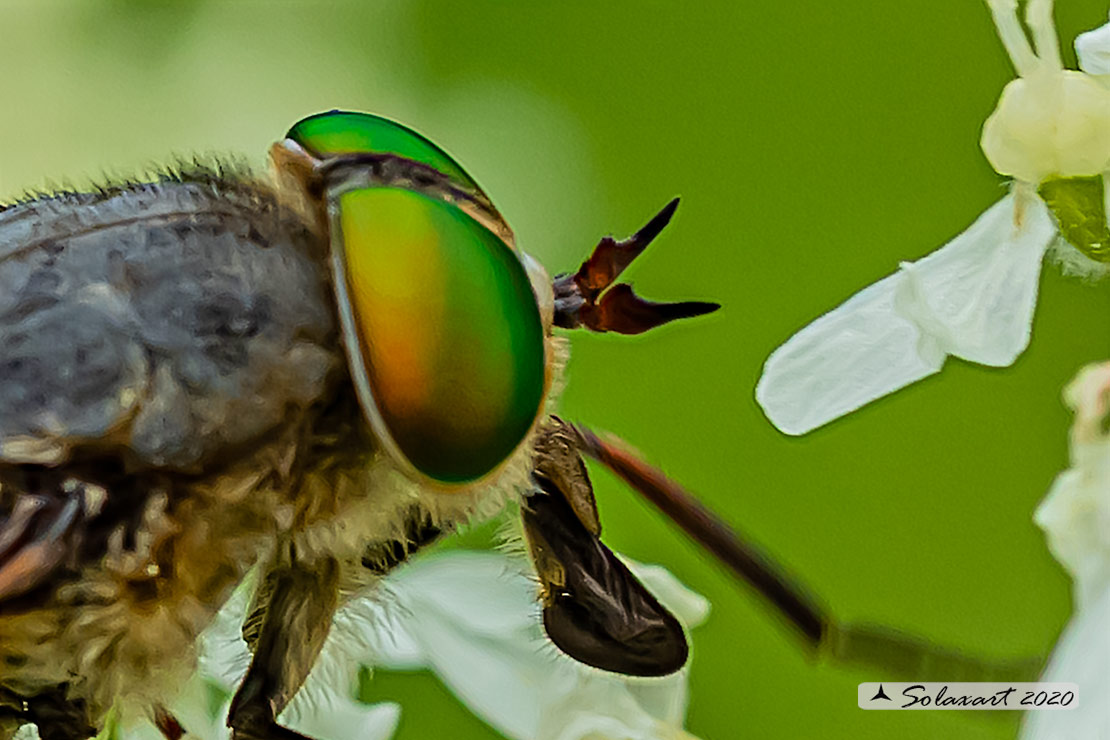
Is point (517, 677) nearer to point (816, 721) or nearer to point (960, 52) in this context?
point (816, 721)

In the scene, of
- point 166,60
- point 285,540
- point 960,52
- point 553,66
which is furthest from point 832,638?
point 166,60

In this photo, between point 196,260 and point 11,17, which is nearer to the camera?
point 196,260

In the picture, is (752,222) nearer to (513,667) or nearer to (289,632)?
(513,667)

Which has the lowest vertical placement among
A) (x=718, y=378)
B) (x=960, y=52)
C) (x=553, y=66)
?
(x=718, y=378)

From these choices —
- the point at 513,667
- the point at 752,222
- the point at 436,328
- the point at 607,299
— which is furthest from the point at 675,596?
the point at 752,222

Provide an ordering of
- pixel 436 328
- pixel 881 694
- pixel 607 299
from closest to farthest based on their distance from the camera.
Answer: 1. pixel 436 328
2. pixel 607 299
3. pixel 881 694

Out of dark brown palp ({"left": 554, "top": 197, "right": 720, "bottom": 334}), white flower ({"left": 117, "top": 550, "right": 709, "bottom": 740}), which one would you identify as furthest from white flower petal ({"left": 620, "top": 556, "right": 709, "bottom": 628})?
dark brown palp ({"left": 554, "top": 197, "right": 720, "bottom": 334})
